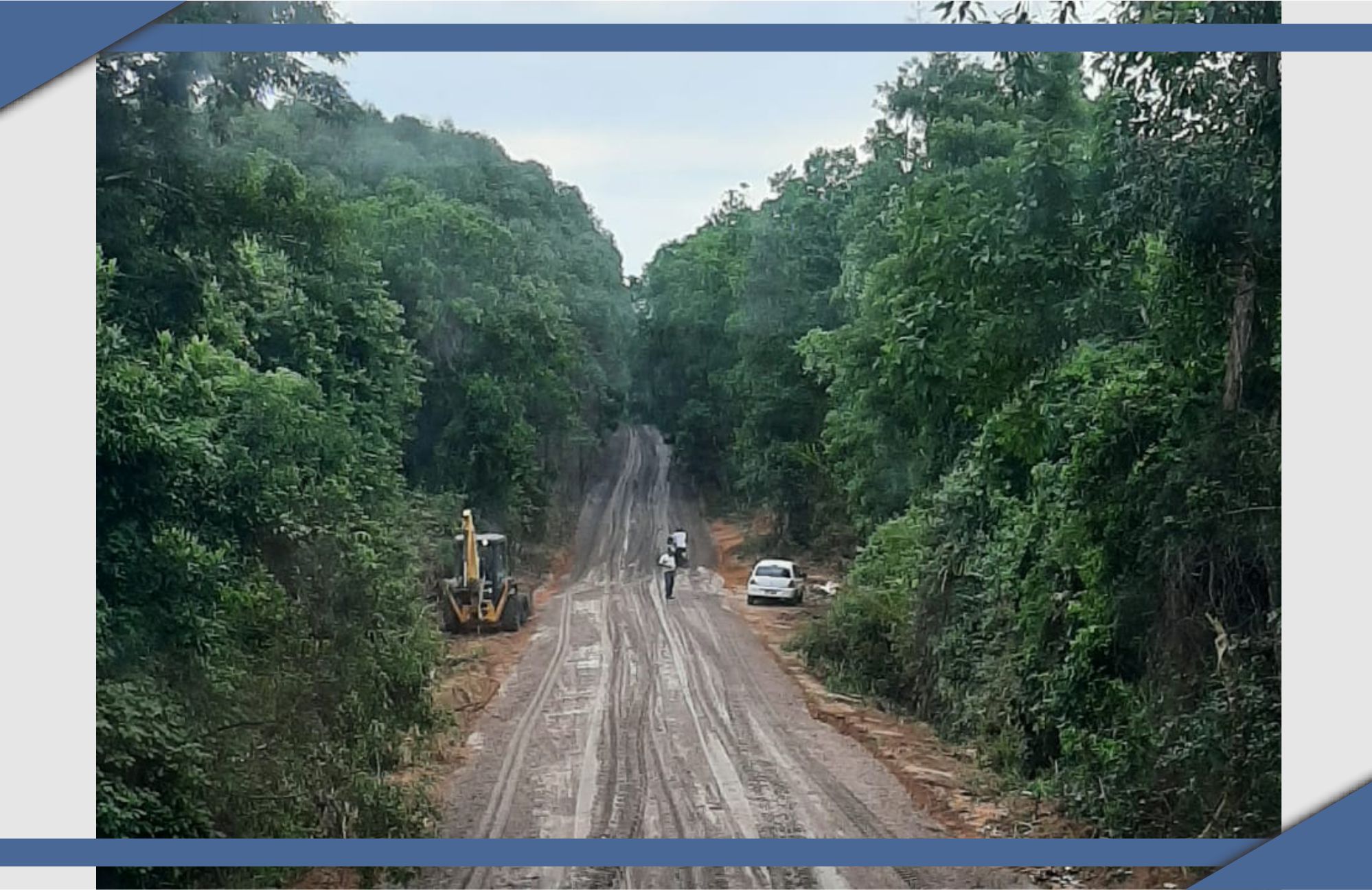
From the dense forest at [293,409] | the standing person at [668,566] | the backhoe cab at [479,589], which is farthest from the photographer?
the standing person at [668,566]

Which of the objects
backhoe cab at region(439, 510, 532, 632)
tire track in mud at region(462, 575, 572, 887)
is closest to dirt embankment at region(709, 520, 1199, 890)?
tire track in mud at region(462, 575, 572, 887)

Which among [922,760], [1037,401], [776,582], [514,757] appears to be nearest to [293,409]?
[514,757]

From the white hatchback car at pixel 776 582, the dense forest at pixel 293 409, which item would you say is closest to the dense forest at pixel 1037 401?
the white hatchback car at pixel 776 582

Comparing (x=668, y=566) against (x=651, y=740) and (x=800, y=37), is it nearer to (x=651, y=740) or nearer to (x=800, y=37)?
(x=651, y=740)

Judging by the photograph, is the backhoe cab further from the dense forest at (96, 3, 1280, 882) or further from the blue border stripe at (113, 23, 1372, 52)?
the blue border stripe at (113, 23, 1372, 52)

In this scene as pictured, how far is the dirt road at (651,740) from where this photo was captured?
173 inches

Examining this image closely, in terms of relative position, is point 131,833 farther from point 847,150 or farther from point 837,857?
point 847,150

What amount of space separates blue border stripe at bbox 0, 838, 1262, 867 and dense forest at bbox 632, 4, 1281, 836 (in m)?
0.28

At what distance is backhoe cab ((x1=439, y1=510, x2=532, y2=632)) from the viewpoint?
15.2ft

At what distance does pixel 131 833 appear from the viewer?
4188 millimetres

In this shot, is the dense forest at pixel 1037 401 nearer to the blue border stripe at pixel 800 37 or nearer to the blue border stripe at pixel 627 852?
the blue border stripe at pixel 800 37

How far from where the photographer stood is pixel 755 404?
4926mm

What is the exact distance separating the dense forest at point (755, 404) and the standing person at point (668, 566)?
284 mm

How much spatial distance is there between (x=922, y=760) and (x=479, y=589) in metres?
1.67
